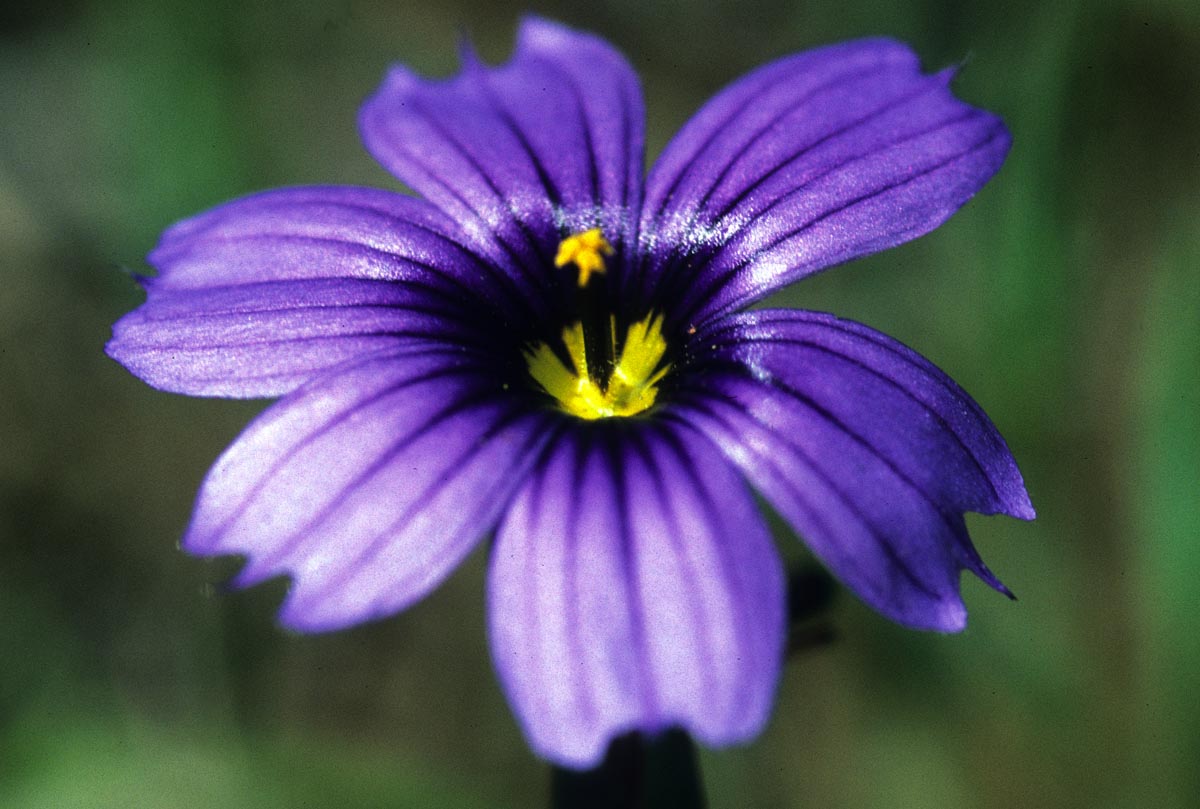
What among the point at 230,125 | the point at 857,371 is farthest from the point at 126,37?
the point at 857,371

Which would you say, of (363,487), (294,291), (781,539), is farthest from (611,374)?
(781,539)

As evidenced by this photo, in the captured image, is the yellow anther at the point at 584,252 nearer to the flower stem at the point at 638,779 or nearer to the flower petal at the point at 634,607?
the flower petal at the point at 634,607

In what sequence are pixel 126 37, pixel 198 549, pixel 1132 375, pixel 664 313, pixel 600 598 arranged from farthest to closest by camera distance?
pixel 126 37 → pixel 1132 375 → pixel 664 313 → pixel 198 549 → pixel 600 598

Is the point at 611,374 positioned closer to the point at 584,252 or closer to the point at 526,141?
the point at 584,252

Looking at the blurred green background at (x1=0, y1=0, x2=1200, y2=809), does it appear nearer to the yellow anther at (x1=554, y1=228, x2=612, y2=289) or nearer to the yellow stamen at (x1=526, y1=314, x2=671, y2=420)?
the yellow stamen at (x1=526, y1=314, x2=671, y2=420)

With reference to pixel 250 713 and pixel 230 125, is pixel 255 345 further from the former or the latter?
pixel 230 125

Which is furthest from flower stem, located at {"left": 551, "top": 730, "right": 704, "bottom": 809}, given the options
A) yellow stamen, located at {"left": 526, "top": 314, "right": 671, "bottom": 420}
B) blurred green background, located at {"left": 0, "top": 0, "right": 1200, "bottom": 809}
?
blurred green background, located at {"left": 0, "top": 0, "right": 1200, "bottom": 809}

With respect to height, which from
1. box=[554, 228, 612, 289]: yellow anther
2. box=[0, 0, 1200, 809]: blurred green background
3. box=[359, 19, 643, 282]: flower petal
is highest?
box=[359, 19, 643, 282]: flower petal
